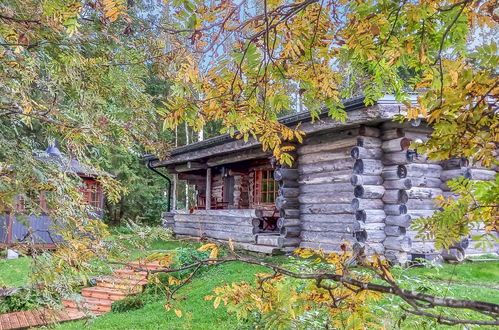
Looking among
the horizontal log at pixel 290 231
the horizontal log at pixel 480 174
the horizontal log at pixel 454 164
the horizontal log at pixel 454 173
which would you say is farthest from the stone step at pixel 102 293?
the horizontal log at pixel 480 174

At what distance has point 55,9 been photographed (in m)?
2.18

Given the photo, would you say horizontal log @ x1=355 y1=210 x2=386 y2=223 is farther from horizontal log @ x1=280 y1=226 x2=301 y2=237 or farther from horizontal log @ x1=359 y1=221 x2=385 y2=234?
horizontal log @ x1=280 y1=226 x2=301 y2=237

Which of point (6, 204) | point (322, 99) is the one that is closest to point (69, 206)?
point (6, 204)

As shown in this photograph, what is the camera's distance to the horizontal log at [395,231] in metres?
7.51

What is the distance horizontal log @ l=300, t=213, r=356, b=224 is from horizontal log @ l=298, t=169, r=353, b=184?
2.37 ft

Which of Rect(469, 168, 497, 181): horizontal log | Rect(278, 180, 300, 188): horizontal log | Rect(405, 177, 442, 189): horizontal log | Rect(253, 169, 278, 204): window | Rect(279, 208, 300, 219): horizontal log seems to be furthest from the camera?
Rect(253, 169, 278, 204): window

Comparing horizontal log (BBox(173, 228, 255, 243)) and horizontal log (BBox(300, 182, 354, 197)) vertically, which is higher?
horizontal log (BBox(300, 182, 354, 197))

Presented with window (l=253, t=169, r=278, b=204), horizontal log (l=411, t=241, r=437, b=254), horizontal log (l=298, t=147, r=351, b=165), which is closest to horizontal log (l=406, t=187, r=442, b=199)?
horizontal log (l=411, t=241, r=437, b=254)

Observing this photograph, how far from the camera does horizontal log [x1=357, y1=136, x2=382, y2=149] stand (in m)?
7.74

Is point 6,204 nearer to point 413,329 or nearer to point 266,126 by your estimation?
point 266,126

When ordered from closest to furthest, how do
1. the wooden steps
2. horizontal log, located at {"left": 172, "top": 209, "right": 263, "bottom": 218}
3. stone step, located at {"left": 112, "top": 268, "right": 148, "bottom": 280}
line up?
stone step, located at {"left": 112, "top": 268, "right": 148, "bottom": 280}, the wooden steps, horizontal log, located at {"left": 172, "top": 209, "right": 263, "bottom": 218}

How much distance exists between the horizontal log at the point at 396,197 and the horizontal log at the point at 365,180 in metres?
0.29

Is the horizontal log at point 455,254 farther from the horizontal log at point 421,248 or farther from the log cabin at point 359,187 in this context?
the horizontal log at point 421,248

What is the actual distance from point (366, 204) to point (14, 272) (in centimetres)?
897
